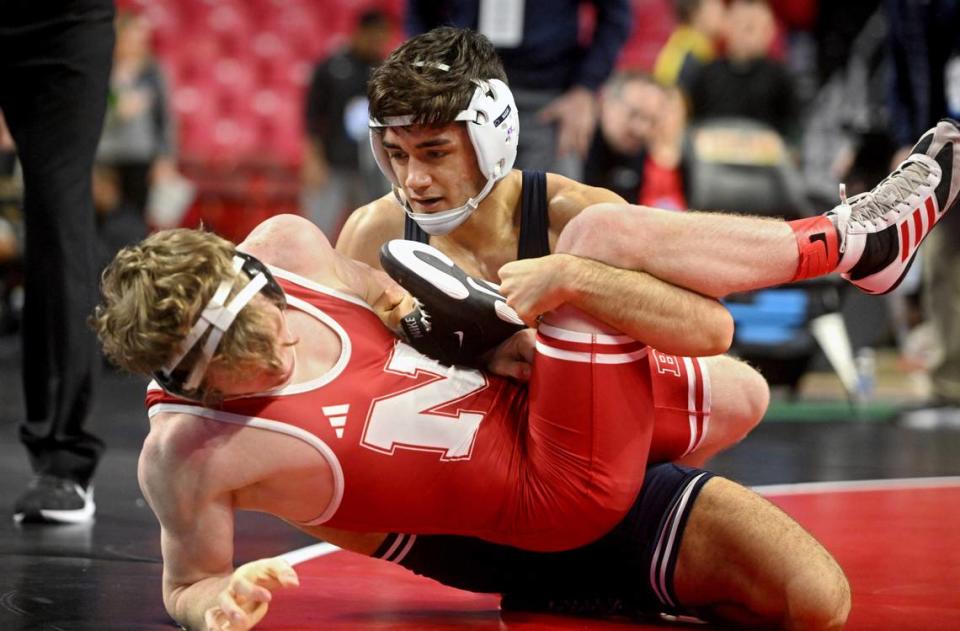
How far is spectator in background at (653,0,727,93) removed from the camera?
10.2 m

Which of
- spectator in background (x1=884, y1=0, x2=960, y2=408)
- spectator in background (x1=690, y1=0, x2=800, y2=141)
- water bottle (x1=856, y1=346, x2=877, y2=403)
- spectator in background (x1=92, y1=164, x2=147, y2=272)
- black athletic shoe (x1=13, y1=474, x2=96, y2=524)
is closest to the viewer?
black athletic shoe (x1=13, y1=474, x2=96, y2=524)

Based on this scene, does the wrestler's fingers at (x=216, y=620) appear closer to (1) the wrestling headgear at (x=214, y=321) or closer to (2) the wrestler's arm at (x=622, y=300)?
(1) the wrestling headgear at (x=214, y=321)

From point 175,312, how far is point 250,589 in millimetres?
492

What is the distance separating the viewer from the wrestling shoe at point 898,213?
311cm

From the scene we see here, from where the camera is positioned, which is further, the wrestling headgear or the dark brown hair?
the dark brown hair

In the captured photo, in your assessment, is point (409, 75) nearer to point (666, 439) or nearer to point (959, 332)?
point (666, 439)

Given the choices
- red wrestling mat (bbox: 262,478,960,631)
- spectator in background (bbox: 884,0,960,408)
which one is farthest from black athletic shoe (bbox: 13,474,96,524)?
spectator in background (bbox: 884,0,960,408)

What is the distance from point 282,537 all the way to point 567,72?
2803mm

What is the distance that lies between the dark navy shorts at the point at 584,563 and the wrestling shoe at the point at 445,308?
1.30 ft

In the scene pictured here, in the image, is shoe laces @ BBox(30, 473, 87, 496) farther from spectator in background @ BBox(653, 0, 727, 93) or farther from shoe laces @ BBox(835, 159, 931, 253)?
spectator in background @ BBox(653, 0, 727, 93)

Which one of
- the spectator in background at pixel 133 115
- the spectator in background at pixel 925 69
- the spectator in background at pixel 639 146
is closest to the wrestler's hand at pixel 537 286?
the spectator in background at pixel 925 69

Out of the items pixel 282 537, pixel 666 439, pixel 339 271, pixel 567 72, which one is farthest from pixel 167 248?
pixel 567 72

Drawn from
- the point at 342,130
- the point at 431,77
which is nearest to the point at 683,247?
the point at 431,77

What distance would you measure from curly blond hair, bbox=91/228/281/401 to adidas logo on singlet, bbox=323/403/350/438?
0.14 metres
